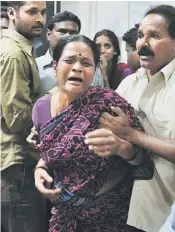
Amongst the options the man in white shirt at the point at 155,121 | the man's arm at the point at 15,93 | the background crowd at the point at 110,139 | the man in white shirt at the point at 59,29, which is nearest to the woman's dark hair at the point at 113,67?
the man in white shirt at the point at 59,29

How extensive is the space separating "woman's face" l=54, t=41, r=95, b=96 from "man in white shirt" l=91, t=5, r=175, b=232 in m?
0.14

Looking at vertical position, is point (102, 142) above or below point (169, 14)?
below

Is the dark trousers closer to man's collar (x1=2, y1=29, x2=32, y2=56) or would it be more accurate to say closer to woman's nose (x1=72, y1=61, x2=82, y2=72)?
man's collar (x1=2, y1=29, x2=32, y2=56)

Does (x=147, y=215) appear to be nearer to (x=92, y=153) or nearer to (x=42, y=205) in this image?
(x=92, y=153)

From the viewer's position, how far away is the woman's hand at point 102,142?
4.20 ft

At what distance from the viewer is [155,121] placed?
4.54 feet

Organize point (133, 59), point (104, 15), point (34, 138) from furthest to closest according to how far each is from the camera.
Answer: point (104, 15)
point (133, 59)
point (34, 138)

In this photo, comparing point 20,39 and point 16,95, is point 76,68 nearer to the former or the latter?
point 16,95

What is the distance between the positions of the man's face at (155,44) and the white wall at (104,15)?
1.59 m

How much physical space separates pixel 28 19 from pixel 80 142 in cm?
88

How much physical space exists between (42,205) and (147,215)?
78 cm

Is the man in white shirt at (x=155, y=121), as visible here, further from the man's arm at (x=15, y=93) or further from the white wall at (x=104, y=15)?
the white wall at (x=104, y=15)

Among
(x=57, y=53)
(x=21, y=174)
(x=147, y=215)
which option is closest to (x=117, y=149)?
(x=147, y=215)

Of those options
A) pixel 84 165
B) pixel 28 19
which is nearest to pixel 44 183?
pixel 84 165
